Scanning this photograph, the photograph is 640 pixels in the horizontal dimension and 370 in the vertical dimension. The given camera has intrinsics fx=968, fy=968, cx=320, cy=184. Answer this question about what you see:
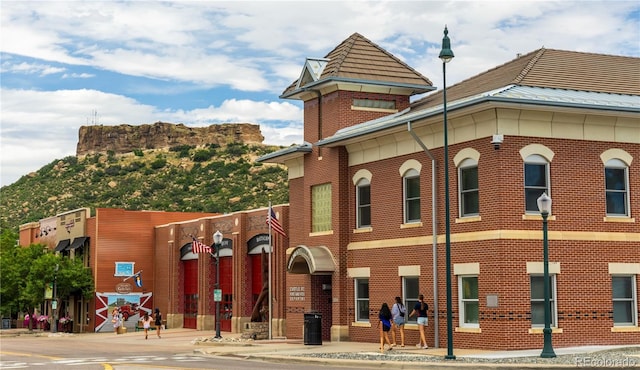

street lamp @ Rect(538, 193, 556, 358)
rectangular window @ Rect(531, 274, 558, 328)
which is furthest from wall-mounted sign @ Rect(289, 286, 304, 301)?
street lamp @ Rect(538, 193, 556, 358)

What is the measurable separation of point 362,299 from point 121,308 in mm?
29736

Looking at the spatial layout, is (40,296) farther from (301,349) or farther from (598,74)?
(598,74)

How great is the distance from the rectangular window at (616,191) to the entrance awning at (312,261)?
35.3ft

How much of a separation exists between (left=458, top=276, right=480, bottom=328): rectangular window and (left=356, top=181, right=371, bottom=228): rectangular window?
609 centimetres

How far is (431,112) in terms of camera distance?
101ft

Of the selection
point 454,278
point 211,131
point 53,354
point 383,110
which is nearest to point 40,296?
point 53,354

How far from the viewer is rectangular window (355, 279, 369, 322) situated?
118ft

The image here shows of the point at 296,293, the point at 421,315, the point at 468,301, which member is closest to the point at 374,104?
the point at 296,293

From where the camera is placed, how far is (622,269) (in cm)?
3062

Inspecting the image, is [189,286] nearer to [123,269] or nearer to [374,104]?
[123,269]

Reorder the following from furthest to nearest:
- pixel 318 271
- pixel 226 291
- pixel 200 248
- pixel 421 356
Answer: pixel 226 291 → pixel 200 248 → pixel 318 271 → pixel 421 356

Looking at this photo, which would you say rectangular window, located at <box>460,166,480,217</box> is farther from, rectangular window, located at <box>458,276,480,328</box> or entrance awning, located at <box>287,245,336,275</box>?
entrance awning, located at <box>287,245,336,275</box>

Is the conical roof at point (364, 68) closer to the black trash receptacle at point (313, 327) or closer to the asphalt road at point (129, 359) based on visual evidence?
the black trash receptacle at point (313, 327)

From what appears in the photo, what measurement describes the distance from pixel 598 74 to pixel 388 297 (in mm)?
10665
